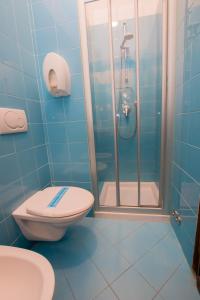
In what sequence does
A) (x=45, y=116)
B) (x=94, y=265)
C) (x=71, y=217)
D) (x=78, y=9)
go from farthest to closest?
(x=45, y=116) < (x=78, y=9) < (x=94, y=265) < (x=71, y=217)

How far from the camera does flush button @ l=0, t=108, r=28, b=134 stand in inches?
43.0

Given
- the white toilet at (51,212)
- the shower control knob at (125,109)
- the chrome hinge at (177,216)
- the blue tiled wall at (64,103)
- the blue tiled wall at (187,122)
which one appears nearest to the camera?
the blue tiled wall at (187,122)

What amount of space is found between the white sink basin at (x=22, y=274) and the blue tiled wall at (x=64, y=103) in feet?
3.18

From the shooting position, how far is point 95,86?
1.75 metres

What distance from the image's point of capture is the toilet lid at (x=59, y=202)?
1.07 m

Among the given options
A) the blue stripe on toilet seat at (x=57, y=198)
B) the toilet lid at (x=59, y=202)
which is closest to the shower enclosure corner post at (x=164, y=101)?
the toilet lid at (x=59, y=202)

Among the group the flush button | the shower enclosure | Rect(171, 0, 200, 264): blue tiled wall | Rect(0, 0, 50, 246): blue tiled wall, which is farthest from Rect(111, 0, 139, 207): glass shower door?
the flush button

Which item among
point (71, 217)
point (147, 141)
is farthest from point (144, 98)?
point (71, 217)

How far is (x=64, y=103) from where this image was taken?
1.54 meters

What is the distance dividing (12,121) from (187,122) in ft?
3.95

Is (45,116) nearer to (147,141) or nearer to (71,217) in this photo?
(71,217)

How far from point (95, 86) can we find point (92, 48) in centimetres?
35

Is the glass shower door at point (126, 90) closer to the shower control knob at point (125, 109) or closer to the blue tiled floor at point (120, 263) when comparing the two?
the shower control knob at point (125, 109)

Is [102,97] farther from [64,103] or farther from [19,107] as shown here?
[19,107]
